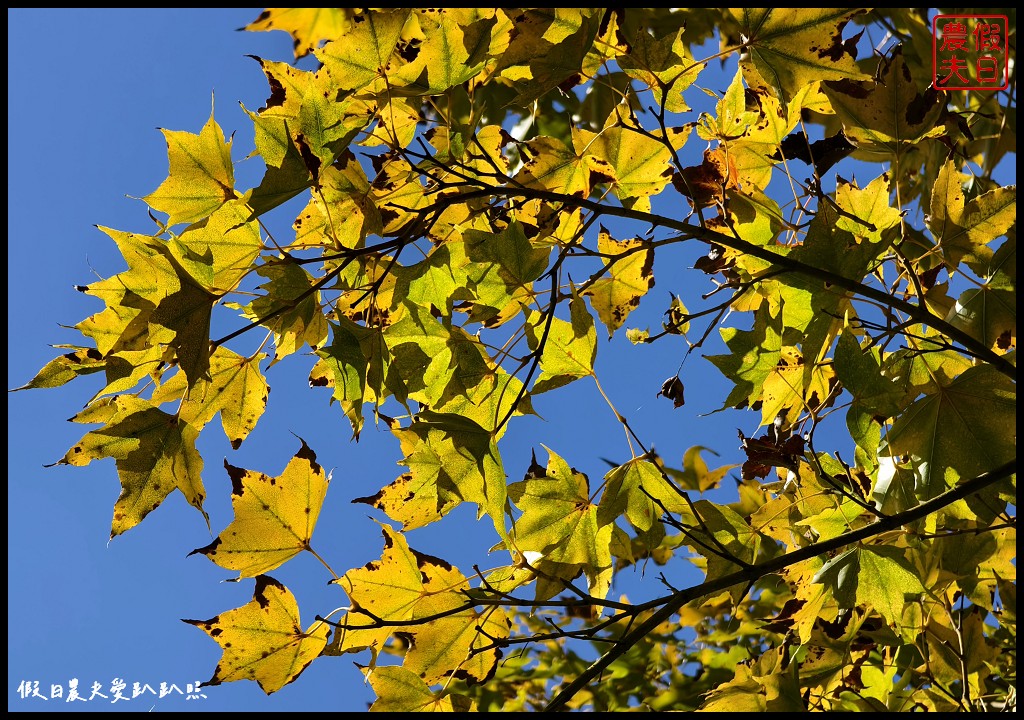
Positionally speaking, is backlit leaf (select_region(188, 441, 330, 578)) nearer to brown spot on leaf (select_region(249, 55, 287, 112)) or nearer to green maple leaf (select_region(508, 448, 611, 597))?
green maple leaf (select_region(508, 448, 611, 597))

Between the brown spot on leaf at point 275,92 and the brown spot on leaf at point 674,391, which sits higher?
the brown spot on leaf at point 275,92

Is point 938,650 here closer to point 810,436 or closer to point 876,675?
point 876,675

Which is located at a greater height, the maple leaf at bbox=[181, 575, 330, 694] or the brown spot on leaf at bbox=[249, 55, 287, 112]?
the brown spot on leaf at bbox=[249, 55, 287, 112]

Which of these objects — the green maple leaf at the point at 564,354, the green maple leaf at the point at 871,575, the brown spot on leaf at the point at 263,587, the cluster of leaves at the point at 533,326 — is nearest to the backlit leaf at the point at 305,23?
the cluster of leaves at the point at 533,326

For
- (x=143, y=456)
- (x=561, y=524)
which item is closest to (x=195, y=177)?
(x=143, y=456)

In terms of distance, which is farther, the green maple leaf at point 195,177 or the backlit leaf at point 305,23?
the green maple leaf at point 195,177

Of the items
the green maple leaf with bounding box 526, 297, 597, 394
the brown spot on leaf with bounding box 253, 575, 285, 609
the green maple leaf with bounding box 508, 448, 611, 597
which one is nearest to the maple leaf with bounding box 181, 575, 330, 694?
the brown spot on leaf with bounding box 253, 575, 285, 609

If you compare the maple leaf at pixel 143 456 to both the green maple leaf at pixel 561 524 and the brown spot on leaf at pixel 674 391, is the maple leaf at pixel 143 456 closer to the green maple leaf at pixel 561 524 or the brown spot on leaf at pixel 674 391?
the green maple leaf at pixel 561 524

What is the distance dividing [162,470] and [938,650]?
0.98 meters

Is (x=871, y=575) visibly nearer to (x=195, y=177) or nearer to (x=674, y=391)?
(x=674, y=391)

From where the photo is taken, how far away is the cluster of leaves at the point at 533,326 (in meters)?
0.62

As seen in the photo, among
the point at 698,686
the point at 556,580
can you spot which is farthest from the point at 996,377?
the point at 698,686

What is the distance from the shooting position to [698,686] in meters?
1.41

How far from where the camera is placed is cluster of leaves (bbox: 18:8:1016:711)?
0.62 m
